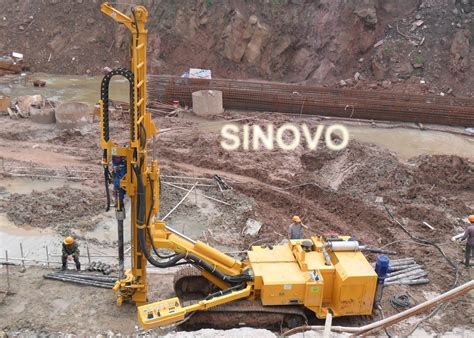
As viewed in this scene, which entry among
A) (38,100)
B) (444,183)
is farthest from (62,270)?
(38,100)

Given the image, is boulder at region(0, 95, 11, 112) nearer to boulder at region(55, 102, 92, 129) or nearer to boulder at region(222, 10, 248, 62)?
boulder at region(55, 102, 92, 129)

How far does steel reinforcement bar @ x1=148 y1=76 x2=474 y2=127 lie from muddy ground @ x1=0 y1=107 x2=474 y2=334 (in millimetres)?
4552

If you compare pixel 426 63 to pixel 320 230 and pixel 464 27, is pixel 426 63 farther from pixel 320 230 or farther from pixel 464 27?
pixel 320 230

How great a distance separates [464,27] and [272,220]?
2011 centimetres

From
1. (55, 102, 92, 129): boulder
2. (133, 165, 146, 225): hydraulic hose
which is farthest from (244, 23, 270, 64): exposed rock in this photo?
(133, 165, 146, 225): hydraulic hose

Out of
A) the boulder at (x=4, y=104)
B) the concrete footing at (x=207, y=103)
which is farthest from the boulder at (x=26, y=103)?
the concrete footing at (x=207, y=103)

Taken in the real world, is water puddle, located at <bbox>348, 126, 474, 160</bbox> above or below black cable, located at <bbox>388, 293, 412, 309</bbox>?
below

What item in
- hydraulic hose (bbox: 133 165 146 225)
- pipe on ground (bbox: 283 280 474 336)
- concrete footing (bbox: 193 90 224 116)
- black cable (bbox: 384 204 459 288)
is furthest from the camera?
concrete footing (bbox: 193 90 224 116)

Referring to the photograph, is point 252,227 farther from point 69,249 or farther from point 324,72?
point 324,72

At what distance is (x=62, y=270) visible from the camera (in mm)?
10000

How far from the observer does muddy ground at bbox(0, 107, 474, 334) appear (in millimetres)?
8906

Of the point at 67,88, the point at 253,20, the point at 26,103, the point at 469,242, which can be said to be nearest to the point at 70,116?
the point at 26,103

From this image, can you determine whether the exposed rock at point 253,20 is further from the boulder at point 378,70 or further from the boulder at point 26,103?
the boulder at point 26,103

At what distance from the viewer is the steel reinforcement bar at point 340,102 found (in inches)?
880
